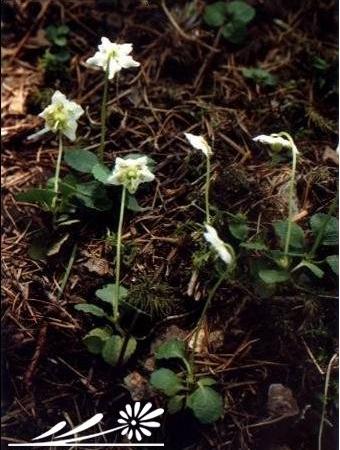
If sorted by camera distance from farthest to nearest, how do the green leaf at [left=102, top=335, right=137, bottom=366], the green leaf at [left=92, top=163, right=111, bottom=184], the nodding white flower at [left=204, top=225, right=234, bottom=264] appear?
1. the green leaf at [left=92, top=163, right=111, bottom=184]
2. the green leaf at [left=102, top=335, right=137, bottom=366]
3. the nodding white flower at [left=204, top=225, right=234, bottom=264]

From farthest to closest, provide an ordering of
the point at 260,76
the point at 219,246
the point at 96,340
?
the point at 260,76 → the point at 96,340 → the point at 219,246

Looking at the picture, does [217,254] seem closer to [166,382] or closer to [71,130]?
[166,382]

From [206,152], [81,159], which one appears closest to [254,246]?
[206,152]

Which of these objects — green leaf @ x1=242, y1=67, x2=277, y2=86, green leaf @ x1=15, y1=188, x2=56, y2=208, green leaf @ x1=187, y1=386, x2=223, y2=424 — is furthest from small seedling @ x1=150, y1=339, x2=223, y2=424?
green leaf @ x1=242, y1=67, x2=277, y2=86

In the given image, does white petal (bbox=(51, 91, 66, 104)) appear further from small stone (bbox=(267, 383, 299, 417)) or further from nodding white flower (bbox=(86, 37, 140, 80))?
small stone (bbox=(267, 383, 299, 417))

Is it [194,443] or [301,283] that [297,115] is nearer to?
[301,283]

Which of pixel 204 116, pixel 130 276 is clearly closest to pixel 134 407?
pixel 130 276
